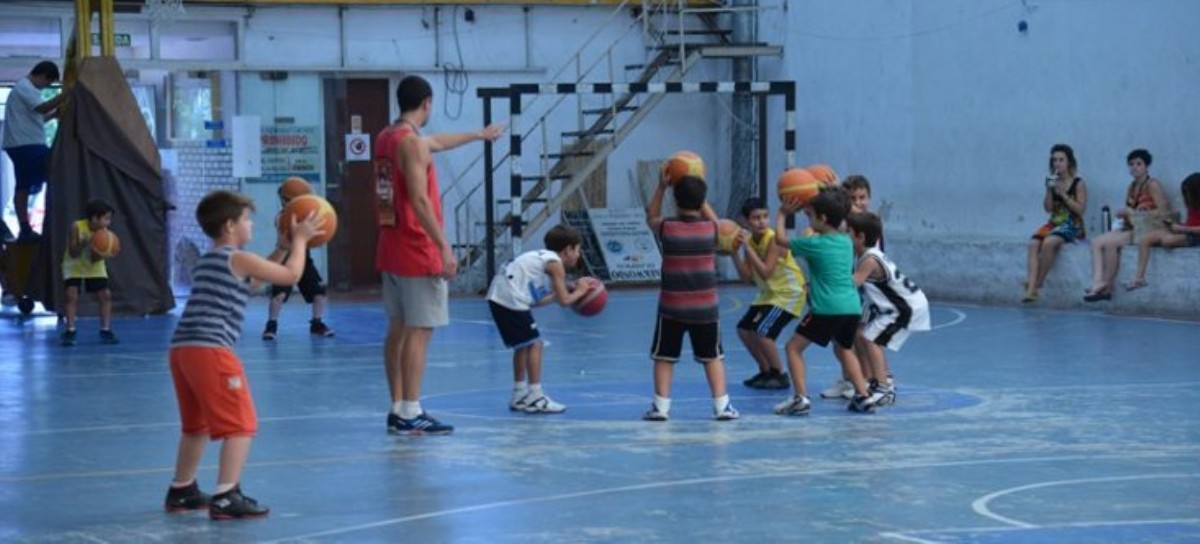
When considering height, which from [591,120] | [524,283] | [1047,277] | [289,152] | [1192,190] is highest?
[591,120]

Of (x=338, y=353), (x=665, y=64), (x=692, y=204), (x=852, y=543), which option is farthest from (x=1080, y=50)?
(x=852, y=543)

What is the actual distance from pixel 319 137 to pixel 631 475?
18917mm

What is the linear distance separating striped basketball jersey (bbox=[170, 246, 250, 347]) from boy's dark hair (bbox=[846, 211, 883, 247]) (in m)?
5.58

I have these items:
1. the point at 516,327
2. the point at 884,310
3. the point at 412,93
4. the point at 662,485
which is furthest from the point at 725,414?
A: the point at 412,93

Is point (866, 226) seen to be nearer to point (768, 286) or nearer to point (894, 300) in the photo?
point (894, 300)

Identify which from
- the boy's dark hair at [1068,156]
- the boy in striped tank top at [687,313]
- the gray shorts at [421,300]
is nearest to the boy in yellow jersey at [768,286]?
the boy in striped tank top at [687,313]

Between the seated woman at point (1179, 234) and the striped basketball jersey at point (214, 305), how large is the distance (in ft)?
45.1

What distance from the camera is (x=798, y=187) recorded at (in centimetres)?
1367

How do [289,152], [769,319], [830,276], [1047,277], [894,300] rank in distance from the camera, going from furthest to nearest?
1. [289,152]
2. [1047,277]
3. [769,319]
4. [894,300]
5. [830,276]

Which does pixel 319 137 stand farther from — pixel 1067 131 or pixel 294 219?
pixel 294 219

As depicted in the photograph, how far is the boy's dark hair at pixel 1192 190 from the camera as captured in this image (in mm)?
20562

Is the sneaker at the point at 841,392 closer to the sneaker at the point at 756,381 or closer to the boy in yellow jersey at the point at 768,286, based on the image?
the boy in yellow jersey at the point at 768,286

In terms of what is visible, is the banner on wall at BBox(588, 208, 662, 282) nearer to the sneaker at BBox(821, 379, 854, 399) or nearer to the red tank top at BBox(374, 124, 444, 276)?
the sneaker at BBox(821, 379, 854, 399)

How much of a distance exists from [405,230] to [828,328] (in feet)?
9.36
